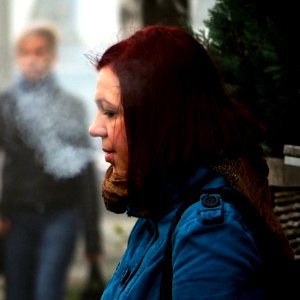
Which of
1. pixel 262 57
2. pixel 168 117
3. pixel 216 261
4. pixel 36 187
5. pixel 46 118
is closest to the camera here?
pixel 216 261

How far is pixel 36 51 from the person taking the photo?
20.9 ft

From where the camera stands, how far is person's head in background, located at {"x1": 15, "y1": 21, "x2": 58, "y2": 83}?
6254mm

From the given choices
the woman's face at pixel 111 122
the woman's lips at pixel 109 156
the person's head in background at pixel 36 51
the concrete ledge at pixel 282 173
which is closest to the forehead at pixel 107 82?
the woman's face at pixel 111 122

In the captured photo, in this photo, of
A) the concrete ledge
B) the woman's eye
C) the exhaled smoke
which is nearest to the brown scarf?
the woman's eye

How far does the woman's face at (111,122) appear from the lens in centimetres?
205

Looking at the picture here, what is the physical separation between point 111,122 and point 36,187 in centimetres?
429

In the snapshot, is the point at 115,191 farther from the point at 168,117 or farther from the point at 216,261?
the point at 216,261

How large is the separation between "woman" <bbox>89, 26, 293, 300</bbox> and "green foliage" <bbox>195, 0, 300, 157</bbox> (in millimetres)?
639

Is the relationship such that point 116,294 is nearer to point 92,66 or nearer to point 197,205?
point 197,205

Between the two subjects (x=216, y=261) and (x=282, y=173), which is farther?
(x=282, y=173)

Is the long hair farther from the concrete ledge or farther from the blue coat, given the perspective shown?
the concrete ledge

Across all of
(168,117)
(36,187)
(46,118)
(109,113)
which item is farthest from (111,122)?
(36,187)

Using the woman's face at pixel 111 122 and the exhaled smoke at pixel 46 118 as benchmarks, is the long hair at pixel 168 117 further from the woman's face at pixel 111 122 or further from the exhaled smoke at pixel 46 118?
the exhaled smoke at pixel 46 118

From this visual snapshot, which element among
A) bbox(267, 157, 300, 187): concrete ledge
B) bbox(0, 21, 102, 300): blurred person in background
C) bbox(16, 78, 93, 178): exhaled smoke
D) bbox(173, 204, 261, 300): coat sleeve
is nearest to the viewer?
bbox(173, 204, 261, 300): coat sleeve
